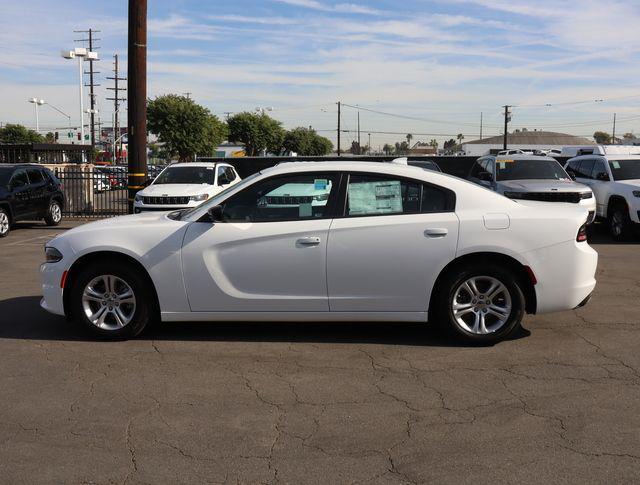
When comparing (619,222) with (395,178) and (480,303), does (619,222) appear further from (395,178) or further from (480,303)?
(395,178)

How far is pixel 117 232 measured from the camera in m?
5.75

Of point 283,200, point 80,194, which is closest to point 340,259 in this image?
point 283,200

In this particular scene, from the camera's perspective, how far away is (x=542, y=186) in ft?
41.0

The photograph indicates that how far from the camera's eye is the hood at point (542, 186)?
12328 mm

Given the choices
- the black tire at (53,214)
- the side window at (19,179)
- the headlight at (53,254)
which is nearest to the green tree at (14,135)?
the black tire at (53,214)

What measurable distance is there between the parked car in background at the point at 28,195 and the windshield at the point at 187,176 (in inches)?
118

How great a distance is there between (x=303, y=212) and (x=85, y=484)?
296cm

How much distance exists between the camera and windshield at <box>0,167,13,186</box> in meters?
14.8

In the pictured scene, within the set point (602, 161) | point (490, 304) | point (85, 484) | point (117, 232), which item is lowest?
point (85, 484)

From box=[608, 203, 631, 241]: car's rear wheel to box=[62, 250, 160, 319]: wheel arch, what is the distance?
33.6 ft

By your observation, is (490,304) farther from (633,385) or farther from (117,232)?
(117,232)

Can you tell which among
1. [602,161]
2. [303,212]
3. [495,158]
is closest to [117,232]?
[303,212]

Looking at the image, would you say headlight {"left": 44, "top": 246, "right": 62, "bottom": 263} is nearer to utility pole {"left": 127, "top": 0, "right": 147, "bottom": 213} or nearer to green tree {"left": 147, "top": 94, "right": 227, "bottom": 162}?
utility pole {"left": 127, "top": 0, "right": 147, "bottom": 213}

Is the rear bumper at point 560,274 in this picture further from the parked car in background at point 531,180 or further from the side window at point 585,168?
the side window at point 585,168
